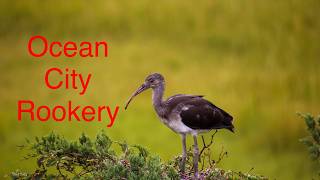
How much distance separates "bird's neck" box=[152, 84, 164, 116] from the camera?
7082mm

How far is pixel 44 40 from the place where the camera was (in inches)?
428

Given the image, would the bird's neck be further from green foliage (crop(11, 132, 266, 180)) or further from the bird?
green foliage (crop(11, 132, 266, 180))

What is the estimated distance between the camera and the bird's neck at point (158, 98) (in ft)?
23.2

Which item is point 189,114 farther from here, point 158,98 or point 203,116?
point 158,98

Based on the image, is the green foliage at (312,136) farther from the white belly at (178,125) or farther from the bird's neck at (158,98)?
the bird's neck at (158,98)

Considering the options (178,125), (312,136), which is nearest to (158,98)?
(178,125)

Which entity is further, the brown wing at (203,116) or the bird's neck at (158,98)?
the bird's neck at (158,98)

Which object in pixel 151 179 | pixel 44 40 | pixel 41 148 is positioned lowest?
pixel 151 179

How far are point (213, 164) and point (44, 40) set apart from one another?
5.18 m

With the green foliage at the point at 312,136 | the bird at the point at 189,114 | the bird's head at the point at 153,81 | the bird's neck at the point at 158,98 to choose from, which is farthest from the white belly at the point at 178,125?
the green foliage at the point at 312,136

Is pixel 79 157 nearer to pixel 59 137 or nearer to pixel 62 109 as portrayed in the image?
pixel 59 137

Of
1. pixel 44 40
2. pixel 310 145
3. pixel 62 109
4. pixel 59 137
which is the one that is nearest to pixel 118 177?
pixel 59 137

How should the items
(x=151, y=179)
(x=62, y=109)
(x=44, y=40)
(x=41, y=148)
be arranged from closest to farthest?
(x=151, y=179)
(x=41, y=148)
(x=62, y=109)
(x=44, y=40)

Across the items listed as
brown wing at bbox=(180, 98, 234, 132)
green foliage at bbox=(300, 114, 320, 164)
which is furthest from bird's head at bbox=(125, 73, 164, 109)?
green foliage at bbox=(300, 114, 320, 164)
